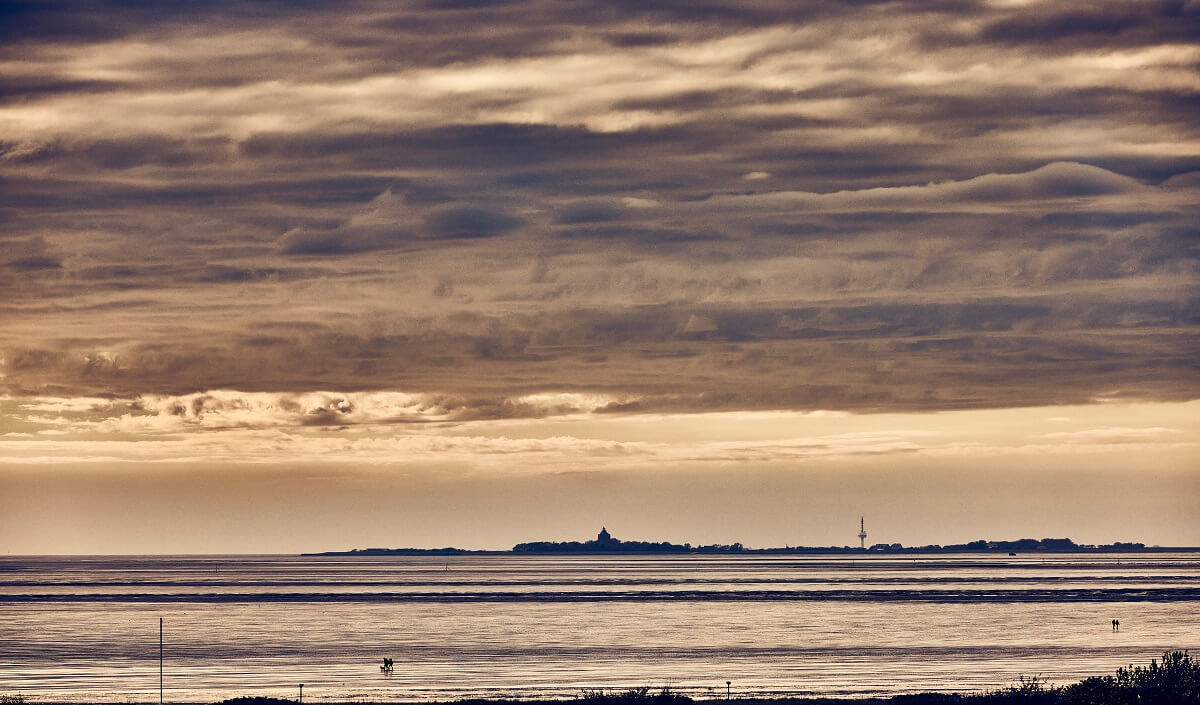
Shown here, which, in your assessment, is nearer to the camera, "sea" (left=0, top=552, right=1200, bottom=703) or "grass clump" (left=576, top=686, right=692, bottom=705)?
"grass clump" (left=576, top=686, right=692, bottom=705)

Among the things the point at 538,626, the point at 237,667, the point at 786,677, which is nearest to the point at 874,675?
the point at 786,677

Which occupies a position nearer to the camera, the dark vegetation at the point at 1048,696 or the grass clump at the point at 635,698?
the dark vegetation at the point at 1048,696

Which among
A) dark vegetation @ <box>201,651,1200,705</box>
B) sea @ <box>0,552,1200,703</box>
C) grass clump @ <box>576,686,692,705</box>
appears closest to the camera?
dark vegetation @ <box>201,651,1200,705</box>

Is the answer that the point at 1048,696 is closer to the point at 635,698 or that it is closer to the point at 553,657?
the point at 635,698

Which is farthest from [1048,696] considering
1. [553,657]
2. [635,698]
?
[553,657]

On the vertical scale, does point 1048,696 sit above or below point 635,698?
below

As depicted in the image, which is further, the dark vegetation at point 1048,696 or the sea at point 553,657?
the sea at point 553,657

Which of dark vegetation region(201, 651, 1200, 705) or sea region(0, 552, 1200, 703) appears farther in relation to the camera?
sea region(0, 552, 1200, 703)

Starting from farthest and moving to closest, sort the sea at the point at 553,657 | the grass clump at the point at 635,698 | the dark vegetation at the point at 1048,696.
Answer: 1. the sea at the point at 553,657
2. the grass clump at the point at 635,698
3. the dark vegetation at the point at 1048,696

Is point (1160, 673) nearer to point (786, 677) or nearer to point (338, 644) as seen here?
point (786, 677)

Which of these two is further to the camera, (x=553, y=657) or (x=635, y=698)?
(x=553, y=657)

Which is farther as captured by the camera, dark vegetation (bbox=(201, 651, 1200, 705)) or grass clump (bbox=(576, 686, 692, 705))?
grass clump (bbox=(576, 686, 692, 705))

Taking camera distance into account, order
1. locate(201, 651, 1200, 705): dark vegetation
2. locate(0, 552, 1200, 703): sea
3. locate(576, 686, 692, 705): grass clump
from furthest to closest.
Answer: locate(0, 552, 1200, 703): sea < locate(576, 686, 692, 705): grass clump < locate(201, 651, 1200, 705): dark vegetation

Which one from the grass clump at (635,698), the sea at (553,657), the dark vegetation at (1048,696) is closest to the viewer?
the dark vegetation at (1048,696)
